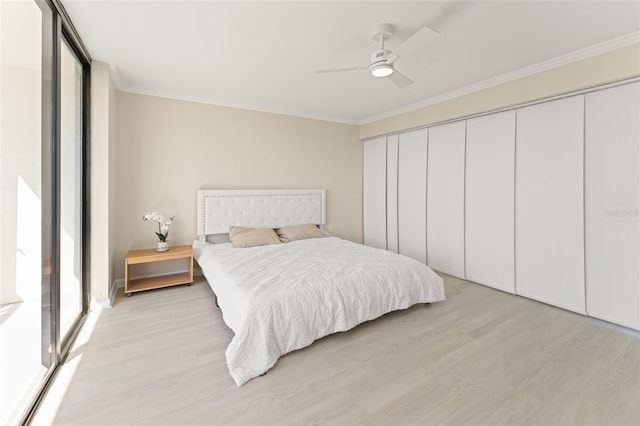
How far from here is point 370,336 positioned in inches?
95.1

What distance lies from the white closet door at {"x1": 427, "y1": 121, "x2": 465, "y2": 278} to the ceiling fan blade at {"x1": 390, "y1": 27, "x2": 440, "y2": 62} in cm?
206

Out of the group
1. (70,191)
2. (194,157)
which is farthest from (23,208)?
(194,157)

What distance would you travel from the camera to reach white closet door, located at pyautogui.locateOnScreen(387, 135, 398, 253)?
4758mm

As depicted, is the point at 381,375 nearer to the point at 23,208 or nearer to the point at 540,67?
the point at 23,208

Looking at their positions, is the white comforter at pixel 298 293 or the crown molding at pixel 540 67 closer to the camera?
the white comforter at pixel 298 293

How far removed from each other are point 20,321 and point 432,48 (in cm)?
353

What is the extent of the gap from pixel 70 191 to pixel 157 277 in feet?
5.13

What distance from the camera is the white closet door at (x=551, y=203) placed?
9.13ft

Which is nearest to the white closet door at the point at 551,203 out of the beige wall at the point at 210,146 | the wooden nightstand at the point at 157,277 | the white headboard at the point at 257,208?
the beige wall at the point at 210,146

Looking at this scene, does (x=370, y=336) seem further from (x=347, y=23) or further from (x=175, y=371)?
(x=347, y=23)

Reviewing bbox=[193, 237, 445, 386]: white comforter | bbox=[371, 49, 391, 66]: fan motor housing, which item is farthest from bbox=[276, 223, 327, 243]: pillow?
bbox=[371, 49, 391, 66]: fan motor housing

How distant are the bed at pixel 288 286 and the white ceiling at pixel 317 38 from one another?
1.62m

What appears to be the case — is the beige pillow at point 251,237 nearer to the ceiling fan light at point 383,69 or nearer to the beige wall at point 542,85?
the ceiling fan light at point 383,69

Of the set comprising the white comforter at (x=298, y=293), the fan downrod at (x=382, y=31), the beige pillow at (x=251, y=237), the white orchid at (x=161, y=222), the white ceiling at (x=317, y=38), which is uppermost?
the white ceiling at (x=317, y=38)
